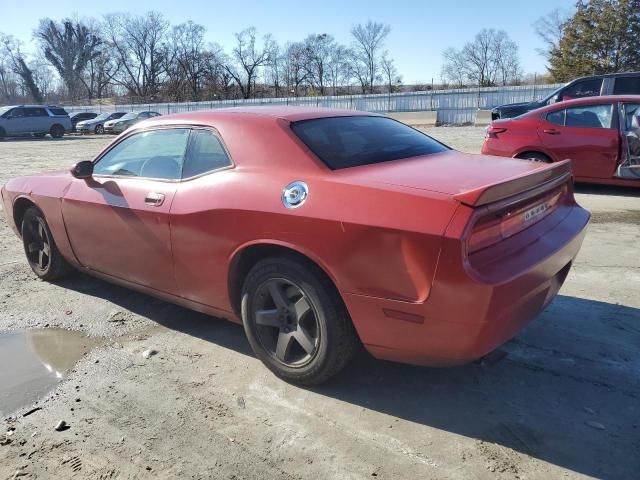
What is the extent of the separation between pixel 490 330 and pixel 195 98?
75660mm

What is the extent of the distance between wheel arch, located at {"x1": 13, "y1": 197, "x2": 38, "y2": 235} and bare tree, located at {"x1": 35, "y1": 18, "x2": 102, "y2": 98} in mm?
89937

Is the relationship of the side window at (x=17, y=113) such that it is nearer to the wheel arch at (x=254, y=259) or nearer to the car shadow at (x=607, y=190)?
the car shadow at (x=607, y=190)

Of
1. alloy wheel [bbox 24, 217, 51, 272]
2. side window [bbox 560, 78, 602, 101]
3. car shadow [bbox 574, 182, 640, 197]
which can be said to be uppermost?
side window [bbox 560, 78, 602, 101]

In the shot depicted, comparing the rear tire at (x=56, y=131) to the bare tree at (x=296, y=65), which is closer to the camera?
the rear tire at (x=56, y=131)

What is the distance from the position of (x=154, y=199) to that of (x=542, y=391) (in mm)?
2615

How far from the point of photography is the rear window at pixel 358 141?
3217 millimetres

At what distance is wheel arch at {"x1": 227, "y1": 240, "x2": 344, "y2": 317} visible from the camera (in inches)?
113


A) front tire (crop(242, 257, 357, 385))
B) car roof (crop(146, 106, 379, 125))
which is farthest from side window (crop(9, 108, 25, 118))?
front tire (crop(242, 257, 357, 385))

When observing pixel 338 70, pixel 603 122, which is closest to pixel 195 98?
pixel 338 70

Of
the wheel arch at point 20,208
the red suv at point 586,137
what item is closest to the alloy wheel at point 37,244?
the wheel arch at point 20,208

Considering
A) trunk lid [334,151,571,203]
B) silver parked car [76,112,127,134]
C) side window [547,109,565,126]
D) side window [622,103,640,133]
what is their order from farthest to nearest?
1. silver parked car [76,112,127,134]
2. side window [547,109,565,126]
3. side window [622,103,640,133]
4. trunk lid [334,151,571,203]

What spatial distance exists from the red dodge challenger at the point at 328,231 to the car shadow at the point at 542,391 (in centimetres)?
36

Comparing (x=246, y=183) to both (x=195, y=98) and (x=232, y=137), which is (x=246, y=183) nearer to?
(x=232, y=137)

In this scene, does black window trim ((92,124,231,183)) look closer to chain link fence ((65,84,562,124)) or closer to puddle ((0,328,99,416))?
puddle ((0,328,99,416))
